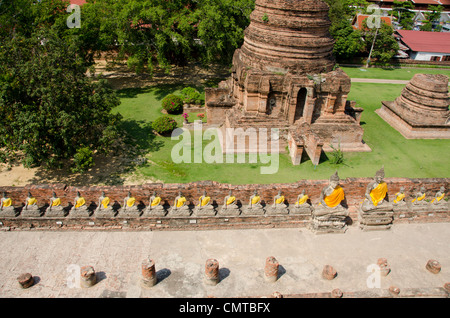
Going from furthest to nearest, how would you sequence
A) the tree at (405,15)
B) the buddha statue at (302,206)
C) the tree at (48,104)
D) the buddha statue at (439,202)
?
the tree at (405,15), the tree at (48,104), the buddha statue at (439,202), the buddha statue at (302,206)

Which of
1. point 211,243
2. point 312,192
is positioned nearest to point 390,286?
point 312,192

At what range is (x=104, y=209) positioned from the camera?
12578 mm

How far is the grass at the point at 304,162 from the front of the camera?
Result: 17.7m

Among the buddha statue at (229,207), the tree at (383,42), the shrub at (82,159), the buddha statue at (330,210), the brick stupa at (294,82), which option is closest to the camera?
the buddha statue at (330,210)

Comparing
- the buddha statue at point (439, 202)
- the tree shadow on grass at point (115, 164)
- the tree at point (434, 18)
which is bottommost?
the tree shadow on grass at point (115, 164)

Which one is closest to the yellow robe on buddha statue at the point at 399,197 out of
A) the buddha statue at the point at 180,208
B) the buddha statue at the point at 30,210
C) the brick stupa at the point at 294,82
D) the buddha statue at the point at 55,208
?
the brick stupa at the point at 294,82

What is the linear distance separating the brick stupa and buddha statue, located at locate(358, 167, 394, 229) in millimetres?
6283

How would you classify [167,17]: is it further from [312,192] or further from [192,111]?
[312,192]

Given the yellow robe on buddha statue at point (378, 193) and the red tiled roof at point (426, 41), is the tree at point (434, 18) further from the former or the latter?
the yellow robe on buddha statue at point (378, 193)

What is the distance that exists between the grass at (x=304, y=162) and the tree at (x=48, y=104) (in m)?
3.10

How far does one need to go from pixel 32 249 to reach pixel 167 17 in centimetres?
2015

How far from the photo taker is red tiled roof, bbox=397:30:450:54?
40562 mm

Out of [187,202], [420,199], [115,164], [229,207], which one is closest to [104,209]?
[187,202]

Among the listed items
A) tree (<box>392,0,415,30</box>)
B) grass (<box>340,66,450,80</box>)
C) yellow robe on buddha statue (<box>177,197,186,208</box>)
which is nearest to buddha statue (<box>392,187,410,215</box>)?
yellow robe on buddha statue (<box>177,197,186,208</box>)
